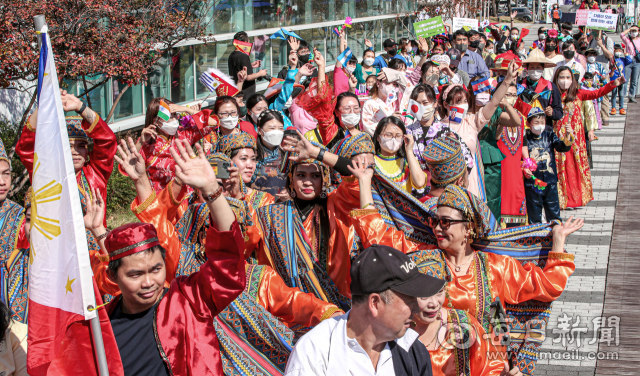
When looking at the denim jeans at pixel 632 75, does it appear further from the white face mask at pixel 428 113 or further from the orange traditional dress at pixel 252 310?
the orange traditional dress at pixel 252 310

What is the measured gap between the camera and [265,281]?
12.4ft

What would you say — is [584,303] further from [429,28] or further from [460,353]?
[429,28]

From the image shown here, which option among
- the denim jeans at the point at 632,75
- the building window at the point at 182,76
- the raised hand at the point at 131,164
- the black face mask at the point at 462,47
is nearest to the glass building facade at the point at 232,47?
the building window at the point at 182,76

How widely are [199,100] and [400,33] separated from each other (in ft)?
52.4

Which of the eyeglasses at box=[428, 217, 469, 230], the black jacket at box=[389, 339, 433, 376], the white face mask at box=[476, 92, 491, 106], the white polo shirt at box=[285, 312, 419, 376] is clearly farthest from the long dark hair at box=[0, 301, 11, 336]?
the white face mask at box=[476, 92, 491, 106]

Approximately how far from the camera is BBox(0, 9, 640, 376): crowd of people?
8.84ft

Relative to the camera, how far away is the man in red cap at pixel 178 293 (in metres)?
2.72

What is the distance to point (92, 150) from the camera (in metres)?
5.18

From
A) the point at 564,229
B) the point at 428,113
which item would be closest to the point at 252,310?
the point at 564,229

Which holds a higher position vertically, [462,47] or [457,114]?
[462,47]

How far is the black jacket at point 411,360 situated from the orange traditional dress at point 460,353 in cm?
53

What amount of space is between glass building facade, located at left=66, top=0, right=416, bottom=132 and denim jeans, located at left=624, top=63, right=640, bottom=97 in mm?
8164

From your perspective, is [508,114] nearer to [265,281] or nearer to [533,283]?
[533,283]

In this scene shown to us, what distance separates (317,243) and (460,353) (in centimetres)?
143
